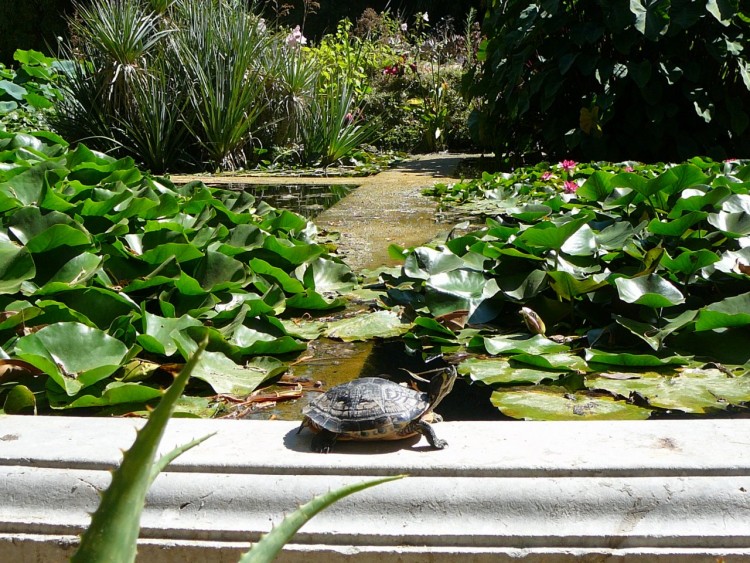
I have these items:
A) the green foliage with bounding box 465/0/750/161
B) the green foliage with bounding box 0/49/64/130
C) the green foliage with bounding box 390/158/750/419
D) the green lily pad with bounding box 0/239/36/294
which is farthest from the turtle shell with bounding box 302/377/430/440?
the green foliage with bounding box 0/49/64/130

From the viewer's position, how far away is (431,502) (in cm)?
131

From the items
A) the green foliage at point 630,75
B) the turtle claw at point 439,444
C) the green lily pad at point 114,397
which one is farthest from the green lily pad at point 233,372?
the green foliage at point 630,75

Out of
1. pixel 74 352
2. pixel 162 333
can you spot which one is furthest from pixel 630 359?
pixel 74 352

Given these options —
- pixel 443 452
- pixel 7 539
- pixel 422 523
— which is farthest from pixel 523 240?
pixel 7 539

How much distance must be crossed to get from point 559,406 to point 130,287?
1.30 metres

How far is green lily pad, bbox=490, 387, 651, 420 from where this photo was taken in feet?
6.20

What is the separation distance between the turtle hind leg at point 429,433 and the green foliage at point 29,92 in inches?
290

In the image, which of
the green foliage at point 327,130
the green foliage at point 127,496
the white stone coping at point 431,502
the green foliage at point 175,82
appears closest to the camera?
the green foliage at point 127,496

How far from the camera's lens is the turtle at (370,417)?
4.96 ft

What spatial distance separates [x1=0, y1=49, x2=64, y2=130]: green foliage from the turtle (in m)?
7.25

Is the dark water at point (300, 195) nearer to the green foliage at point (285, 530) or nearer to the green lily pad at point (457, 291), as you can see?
the green lily pad at point (457, 291)

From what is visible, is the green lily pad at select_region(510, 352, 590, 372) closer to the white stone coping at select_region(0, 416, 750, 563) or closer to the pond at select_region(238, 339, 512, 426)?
the pond at select_region(238, 339, 512, 426)

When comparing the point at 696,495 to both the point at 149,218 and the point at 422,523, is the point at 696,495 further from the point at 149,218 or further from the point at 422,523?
the point at 149,218

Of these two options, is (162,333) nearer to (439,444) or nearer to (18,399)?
(18,399)
